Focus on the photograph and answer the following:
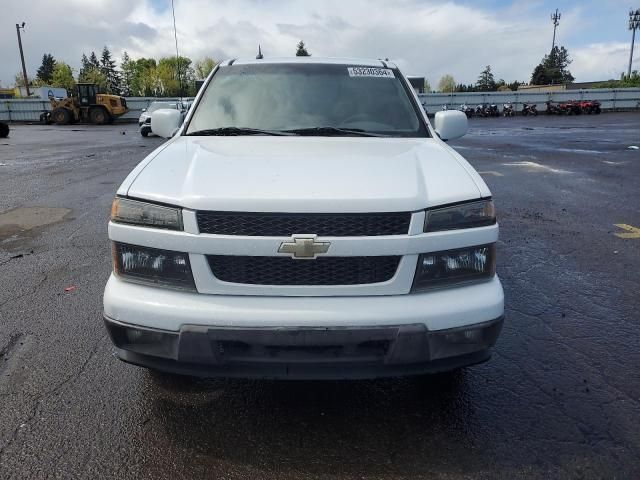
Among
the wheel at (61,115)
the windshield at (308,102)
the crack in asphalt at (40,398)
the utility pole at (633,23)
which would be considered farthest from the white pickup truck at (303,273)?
the utility pole at (633,23)

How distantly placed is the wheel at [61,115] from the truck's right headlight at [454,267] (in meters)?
38.2

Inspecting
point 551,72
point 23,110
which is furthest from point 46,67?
point 551,72

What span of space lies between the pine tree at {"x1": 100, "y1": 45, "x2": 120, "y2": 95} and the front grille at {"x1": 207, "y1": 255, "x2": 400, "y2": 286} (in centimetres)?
11738

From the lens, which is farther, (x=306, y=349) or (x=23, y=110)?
(x=23, y=110)

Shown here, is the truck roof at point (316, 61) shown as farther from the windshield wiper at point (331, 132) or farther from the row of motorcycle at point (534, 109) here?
the row of motorcycle at point (534, 109)

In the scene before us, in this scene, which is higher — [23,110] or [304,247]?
[23,110]

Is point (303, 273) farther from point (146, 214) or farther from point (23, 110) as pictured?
point (23, 110)

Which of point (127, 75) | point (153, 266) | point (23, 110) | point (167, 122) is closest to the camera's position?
point (153, 266)

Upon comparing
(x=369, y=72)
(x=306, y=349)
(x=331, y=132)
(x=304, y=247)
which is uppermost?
(x=369, y=72)

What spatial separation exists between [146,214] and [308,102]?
1.68m

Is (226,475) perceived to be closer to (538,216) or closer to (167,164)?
(167,164)

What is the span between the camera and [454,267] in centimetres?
237

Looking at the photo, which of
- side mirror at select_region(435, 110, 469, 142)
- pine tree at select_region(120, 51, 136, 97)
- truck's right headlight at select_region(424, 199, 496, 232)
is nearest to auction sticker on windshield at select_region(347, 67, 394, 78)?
side mirror at select_region(435, 110, 469, 142)

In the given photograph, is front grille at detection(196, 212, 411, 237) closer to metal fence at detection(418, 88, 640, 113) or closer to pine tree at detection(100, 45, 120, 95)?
metal fence at detection(418, 88, 640, 113)
